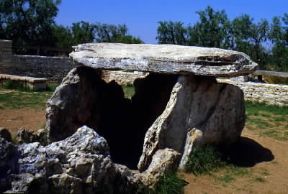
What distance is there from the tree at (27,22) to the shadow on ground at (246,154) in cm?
2238

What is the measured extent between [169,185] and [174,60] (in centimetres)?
269

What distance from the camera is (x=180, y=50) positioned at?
11102 millimetres

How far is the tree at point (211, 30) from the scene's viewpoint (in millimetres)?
34094

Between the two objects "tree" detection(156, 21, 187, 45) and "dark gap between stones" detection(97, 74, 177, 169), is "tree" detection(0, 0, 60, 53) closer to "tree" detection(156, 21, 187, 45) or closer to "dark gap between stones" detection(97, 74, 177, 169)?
"tree" detection(156, 21, 187, 45)

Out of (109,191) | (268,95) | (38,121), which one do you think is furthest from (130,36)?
(109,191)

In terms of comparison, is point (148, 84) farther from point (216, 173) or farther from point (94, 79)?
point (216, 173)

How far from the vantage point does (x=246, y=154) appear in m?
11.1

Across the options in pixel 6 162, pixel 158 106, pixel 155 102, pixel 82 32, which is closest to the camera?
pixel 6 162

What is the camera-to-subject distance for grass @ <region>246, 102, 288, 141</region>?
13.4 m

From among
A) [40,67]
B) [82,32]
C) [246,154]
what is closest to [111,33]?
[82,32]

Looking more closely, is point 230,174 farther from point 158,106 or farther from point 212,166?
point 158,106

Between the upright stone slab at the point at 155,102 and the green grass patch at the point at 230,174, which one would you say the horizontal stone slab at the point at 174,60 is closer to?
the upright stone slab at the point at 155,102

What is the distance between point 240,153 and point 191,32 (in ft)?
83.1

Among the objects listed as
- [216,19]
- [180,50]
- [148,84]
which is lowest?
[148,84]
